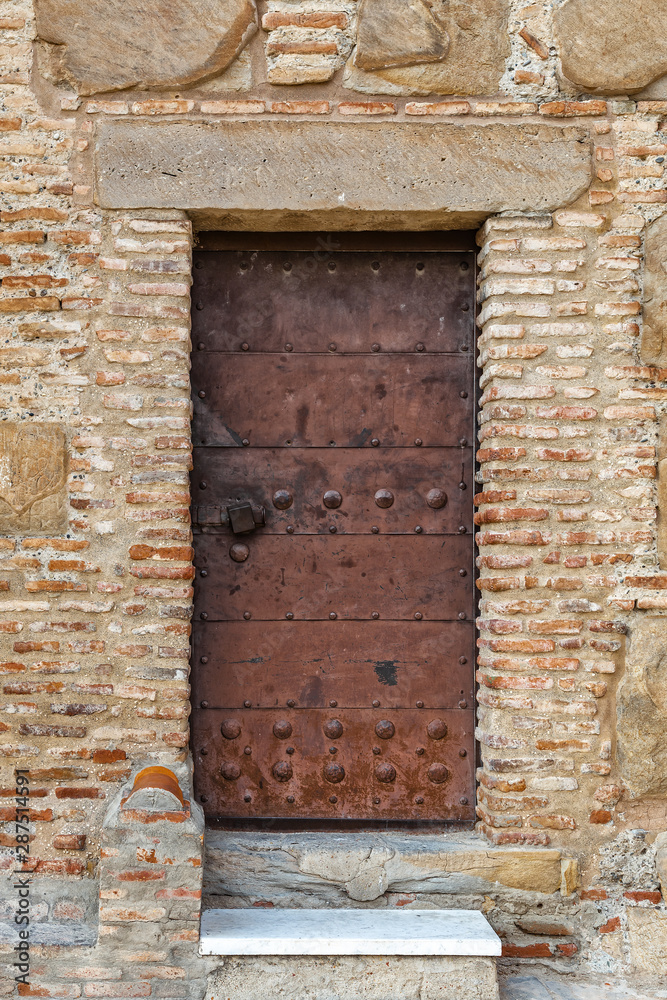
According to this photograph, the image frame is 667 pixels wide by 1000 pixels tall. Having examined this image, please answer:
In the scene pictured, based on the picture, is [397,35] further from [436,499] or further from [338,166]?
[436,499]

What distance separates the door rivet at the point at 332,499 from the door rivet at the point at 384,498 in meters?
0.13

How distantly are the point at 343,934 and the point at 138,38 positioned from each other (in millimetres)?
2926

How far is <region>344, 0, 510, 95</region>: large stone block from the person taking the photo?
8.86 ft

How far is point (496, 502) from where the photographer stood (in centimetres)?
271

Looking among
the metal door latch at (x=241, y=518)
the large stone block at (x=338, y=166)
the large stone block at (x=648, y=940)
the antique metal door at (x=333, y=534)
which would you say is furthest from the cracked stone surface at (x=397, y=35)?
the large stone block at (x=648, y=940)

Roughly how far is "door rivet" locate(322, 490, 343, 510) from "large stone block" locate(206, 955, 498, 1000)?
142 centimetres

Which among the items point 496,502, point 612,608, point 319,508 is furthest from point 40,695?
point 612,608

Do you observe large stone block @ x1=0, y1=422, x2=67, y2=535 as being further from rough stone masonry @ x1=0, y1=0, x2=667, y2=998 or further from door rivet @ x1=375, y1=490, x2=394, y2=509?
door rivet @ x1=375, y1=490, x2=394, y2=509

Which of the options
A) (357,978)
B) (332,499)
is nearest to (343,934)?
(357,978)

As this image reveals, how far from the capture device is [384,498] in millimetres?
2891

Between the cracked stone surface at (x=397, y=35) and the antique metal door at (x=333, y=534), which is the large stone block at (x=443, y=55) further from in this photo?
the antique metal door at (x=333, y=534)

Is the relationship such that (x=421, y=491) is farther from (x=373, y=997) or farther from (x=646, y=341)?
(x=373, y=997)

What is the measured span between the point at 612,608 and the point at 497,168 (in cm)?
152

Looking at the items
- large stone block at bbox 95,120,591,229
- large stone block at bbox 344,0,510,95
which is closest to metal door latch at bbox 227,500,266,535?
large stone block at bbox 95,120,591,229
